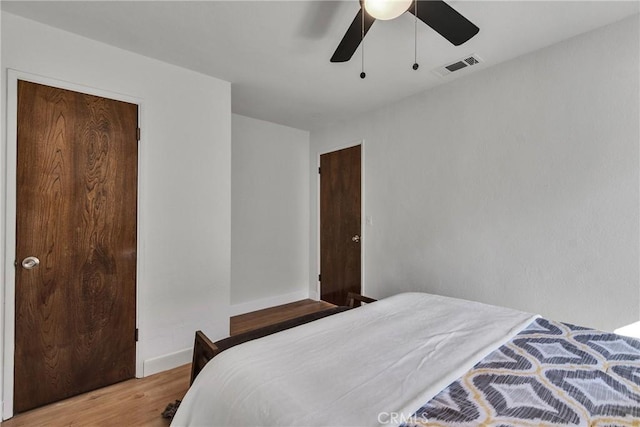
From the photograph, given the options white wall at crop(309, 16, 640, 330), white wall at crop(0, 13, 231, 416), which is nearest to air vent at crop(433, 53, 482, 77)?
white wall at crop(309, 16, 640, 330)

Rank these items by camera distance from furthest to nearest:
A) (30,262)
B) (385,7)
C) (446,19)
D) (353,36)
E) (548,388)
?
(30,262), (353,36), (446,19), (385,7), (548,388)

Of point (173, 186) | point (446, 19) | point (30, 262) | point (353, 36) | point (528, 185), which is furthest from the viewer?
point (173, 186)

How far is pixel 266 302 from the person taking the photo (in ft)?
12.1

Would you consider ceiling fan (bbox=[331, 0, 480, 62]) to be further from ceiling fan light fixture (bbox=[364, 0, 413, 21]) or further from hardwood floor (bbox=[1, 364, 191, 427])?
hardwood floor (bbox=[1, 364, 191, 427])

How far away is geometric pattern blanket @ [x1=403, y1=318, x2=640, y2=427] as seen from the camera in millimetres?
809

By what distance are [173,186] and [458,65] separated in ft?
8.18

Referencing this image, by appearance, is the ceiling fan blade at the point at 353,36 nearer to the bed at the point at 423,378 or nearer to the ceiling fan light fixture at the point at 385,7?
the ceiling fan light fixture at the point at 385,7

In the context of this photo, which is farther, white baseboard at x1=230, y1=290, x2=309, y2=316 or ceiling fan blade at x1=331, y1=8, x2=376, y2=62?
white baseboard at x1=230, y1=290, x2=309, y2=316

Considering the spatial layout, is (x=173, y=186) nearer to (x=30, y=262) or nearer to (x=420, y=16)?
(x=30, y=262)

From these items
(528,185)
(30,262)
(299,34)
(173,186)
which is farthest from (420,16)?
(30,262)

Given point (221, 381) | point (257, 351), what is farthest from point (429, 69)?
point (221, 381)
